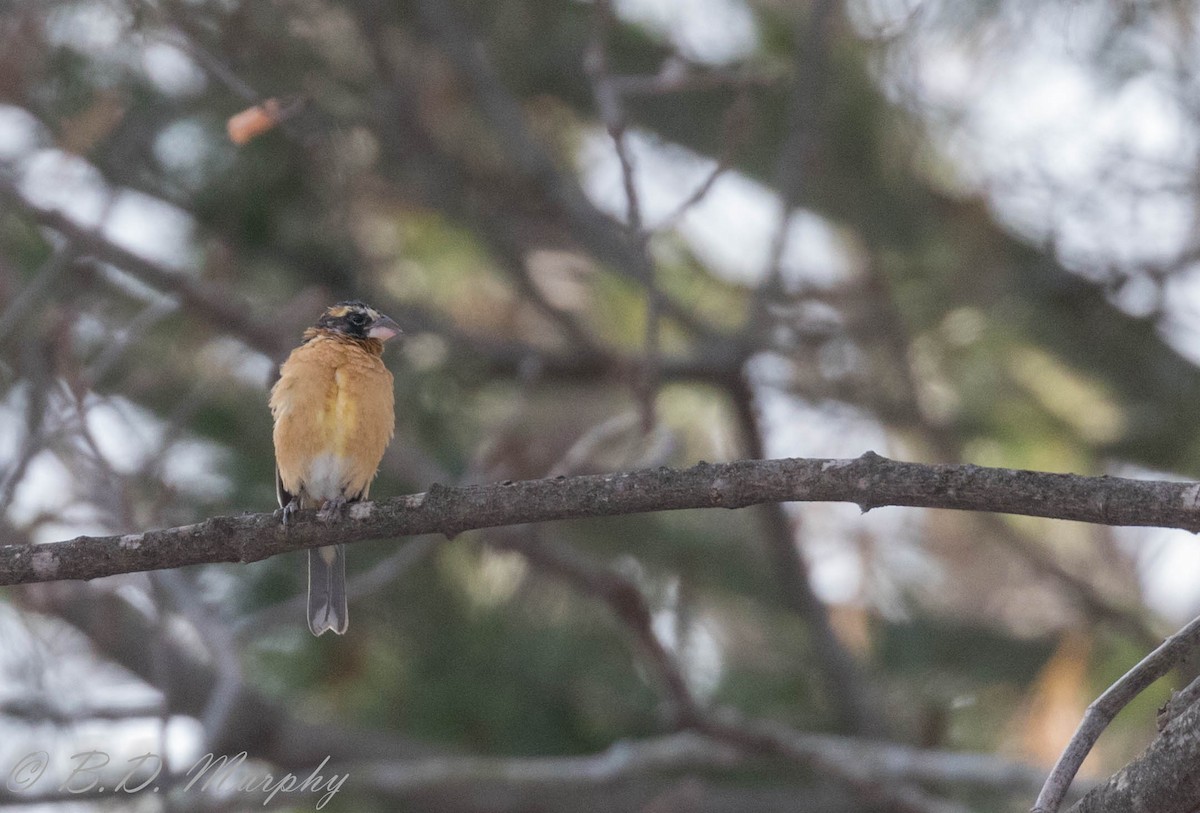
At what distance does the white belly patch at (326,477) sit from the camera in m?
5.30

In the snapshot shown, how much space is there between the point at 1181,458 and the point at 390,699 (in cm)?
492

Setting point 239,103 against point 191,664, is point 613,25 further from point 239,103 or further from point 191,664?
point 191,664

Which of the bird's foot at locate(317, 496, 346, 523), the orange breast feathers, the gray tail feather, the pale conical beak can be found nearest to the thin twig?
the bird's foot at locate(317, 496, 346, 523)

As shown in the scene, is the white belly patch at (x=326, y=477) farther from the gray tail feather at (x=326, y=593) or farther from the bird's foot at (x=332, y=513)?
the bird's foot at (x=332, y=513)

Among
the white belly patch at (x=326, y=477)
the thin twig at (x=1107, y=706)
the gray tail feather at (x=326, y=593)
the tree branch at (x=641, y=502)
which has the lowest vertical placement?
the thin twig at (x=1107, y=706)

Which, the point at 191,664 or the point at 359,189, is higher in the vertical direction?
the point at 359,189

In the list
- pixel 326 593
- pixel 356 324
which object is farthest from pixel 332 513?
pixel 356 324

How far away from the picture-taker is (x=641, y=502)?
11.3ft

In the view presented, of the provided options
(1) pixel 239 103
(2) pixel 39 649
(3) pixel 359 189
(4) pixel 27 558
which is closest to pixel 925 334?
(3) pixel 359 189

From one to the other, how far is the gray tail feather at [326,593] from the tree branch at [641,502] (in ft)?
5.73

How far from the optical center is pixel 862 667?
8.91 m

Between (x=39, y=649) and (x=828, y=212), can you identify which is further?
(x=828, y=212)

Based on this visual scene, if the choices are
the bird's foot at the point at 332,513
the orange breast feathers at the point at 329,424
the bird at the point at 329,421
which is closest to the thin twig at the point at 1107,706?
the bird's foot at the point at 332,513

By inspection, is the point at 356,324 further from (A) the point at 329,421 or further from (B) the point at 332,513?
(B) the point at 332,513
